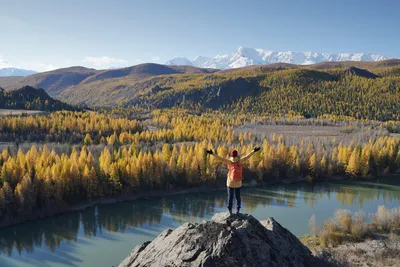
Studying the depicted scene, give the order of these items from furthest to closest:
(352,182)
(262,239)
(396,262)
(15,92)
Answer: (15,92), (352,182), (396,262), (262,239)

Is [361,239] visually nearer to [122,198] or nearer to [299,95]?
[122,198]

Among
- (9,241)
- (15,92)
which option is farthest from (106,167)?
(15,92)

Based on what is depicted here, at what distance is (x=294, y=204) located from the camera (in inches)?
1676

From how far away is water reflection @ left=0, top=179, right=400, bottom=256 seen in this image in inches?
1267

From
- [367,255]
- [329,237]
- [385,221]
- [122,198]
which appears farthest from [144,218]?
[367,255]

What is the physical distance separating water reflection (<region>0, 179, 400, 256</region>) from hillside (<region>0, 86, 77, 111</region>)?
94.7 m

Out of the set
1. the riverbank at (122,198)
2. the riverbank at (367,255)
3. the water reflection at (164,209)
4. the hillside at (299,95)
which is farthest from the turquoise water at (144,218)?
the hillside at (299,95)

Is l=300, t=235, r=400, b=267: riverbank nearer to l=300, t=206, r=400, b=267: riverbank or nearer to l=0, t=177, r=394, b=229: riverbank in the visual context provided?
l=300, t=206, r=400, b=267: riverbank

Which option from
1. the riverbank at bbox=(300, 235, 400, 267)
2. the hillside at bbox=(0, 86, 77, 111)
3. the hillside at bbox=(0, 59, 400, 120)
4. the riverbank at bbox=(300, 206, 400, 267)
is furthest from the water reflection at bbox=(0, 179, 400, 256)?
the hillside at bbox=(0, 86, 77, 111)

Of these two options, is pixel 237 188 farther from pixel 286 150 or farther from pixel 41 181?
pixel 286 150

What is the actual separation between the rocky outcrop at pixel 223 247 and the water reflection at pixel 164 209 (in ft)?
63.5

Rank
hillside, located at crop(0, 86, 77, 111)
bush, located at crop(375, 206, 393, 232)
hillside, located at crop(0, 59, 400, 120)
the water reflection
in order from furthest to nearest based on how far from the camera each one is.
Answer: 1. hillside, located at crop(0, 59, 400, 120)
2. hillside, located at crop(0, 86, 77, 111)
3. the water reflection
4. bush, located at crop(375, 206, 393, 232)

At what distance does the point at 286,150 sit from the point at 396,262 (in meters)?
37.4

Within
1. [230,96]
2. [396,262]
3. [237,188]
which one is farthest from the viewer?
[230,96]
